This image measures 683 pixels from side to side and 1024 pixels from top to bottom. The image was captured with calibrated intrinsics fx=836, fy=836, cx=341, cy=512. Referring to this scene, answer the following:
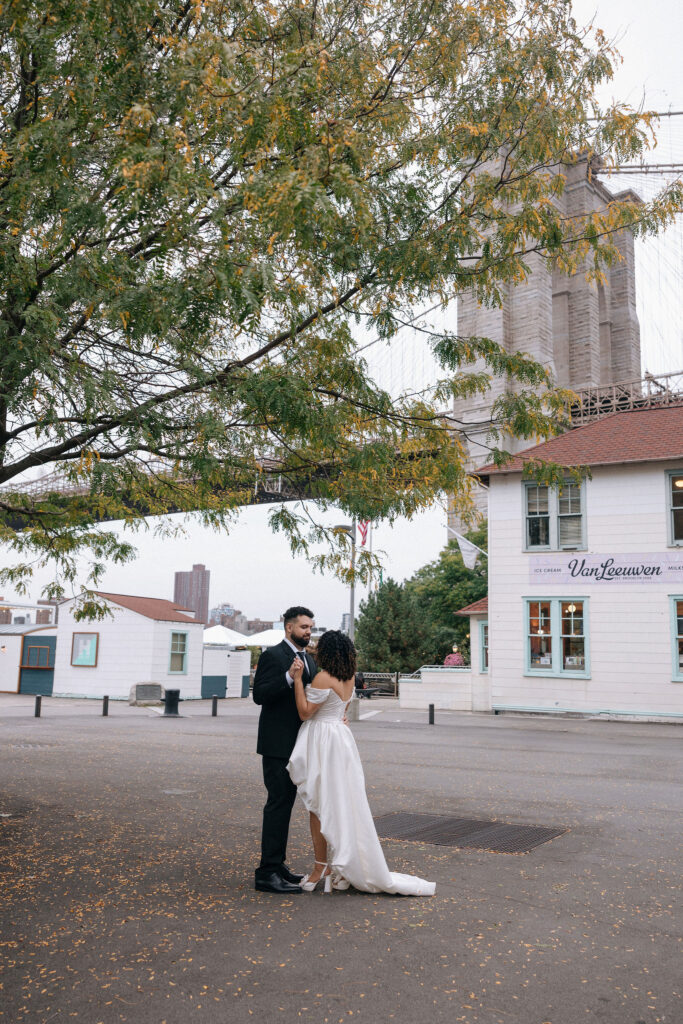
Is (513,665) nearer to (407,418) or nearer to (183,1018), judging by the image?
(407,418)

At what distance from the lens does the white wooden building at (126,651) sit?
31188 millimetres

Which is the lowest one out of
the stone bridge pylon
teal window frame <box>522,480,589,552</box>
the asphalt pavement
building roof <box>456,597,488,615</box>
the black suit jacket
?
the asphalt pavement

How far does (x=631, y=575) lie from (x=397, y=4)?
62.4 ft

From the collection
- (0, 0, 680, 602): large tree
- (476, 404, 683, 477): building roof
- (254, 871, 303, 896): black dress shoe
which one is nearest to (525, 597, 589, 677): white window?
(476, 404, 683, 477): building roof

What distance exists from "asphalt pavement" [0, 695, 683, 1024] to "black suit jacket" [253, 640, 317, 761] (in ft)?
3.34

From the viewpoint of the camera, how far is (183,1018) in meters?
3.82

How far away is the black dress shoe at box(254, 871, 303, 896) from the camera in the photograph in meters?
5.83

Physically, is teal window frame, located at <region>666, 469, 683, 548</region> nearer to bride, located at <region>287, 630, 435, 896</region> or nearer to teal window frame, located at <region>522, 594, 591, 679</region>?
teal window frame, located at <region>522, 594, 591, 679</region>

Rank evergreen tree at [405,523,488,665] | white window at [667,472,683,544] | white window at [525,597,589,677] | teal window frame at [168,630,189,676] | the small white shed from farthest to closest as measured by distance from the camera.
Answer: evergreen tree at [405,523,488,665], the small white shed, teal window frame at [168,630,189,676], white window at [525,597,589,677], white window at [667,472,683,544]

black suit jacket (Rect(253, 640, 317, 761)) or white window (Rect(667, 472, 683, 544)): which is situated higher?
white window (Rect(667, 472, 683, 544))

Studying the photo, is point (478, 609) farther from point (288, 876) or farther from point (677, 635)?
point (288, 876)

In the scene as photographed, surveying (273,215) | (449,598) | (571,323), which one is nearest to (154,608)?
(449,598)

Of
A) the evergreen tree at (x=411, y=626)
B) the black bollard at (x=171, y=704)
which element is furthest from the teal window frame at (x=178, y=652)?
the evergreen tree at (x=411, y=626)

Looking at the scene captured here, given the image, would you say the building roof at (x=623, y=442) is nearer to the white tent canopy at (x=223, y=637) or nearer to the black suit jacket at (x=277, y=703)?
the black suit jacket at (x=277, y=703)
